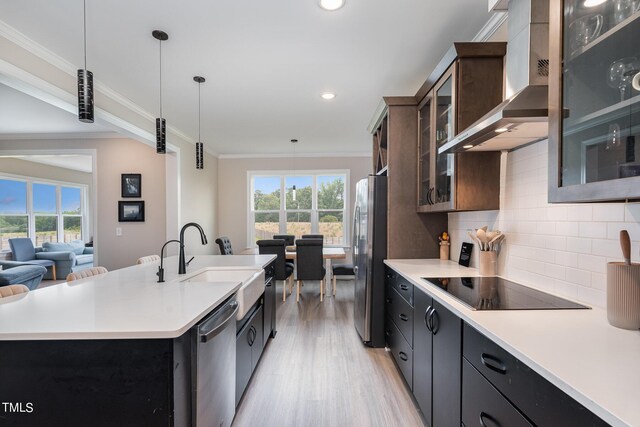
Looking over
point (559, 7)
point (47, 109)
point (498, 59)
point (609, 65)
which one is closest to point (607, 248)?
point (609, 65)

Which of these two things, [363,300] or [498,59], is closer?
[498,59]

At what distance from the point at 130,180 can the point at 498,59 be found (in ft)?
16.3

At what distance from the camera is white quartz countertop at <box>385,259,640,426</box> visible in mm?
652

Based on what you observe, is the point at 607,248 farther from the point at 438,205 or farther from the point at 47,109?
the point at 47,109

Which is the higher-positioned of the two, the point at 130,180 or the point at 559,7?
the point at 559,7

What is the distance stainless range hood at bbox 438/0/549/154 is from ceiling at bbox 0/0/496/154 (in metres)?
0.58

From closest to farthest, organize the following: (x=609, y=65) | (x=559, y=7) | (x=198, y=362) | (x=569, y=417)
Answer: (x=569, y=417), (x=609, y=65), (x=559, y=7), (x=198, y=362)

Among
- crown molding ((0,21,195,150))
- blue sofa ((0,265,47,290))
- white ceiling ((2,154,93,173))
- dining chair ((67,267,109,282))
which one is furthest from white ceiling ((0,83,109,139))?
dining chair ((67,267,109,282))

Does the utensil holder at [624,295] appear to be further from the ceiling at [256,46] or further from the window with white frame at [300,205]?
the window with white frame at [300,205]

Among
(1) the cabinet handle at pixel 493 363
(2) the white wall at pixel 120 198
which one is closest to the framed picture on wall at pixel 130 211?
(2) the white wall at pixel 120 198

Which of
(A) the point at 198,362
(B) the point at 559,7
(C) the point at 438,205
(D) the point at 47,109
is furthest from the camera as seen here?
(D) the point at 47,109

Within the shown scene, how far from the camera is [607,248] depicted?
126 centimetres

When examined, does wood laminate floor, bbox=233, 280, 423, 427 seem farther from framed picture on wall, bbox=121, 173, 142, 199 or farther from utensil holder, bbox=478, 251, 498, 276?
framed picture on wall, bbox=121, 173, 142, 199

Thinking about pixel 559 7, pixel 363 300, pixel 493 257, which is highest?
pixel 559 7
